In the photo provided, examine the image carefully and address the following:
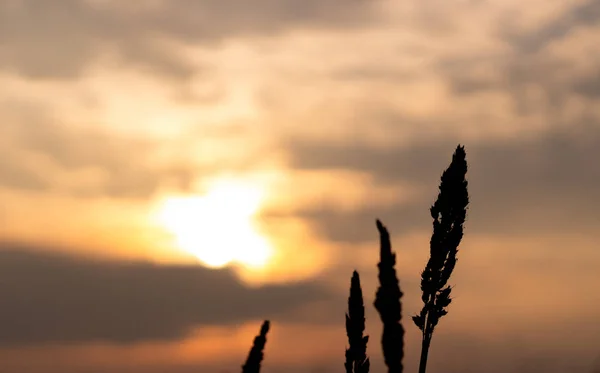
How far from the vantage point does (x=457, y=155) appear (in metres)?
47.2

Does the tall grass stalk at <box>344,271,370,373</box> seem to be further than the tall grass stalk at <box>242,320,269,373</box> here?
Yes

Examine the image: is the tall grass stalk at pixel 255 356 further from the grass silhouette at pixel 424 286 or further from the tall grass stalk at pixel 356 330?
the tall grass stalk at pixel 356 330

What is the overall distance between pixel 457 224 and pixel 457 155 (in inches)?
133

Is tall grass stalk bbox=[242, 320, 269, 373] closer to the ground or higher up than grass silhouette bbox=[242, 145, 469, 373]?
closer to the ground

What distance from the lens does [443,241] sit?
153 feet

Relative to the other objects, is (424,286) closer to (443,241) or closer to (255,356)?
(443,241)

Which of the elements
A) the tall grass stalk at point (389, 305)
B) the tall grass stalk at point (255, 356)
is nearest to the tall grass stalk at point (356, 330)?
the tall grass stalk at point (389, 305)

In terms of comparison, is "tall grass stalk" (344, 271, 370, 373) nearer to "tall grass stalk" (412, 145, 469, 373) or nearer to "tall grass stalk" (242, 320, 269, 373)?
"tall grass stalk" (412, 145, 469, 373)

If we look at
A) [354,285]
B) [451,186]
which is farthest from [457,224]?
[354,285]

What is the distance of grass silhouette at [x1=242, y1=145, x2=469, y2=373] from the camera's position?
33.8 m

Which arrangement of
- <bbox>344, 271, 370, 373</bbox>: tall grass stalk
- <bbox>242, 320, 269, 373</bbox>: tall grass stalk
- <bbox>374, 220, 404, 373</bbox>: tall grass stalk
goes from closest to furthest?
<bbox>242, 320, 269, 373</bbox>: tall grass stalk
<bbox>374, 220, 404, 373</bbox>: tall grass stalk
<bbox>344, 271, 370, 373</bbox>: tall grass stalk

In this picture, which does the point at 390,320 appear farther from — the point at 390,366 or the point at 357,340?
the point at 357,340

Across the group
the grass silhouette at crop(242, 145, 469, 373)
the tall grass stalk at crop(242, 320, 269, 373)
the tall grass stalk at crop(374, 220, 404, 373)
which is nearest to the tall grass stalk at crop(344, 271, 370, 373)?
the grass silhouette at crop(242, 145, 469, 373)

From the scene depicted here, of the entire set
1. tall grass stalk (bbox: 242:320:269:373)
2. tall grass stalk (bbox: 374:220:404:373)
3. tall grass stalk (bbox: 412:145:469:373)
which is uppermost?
tall grass stalk (bbox: 412:145:469:373)
